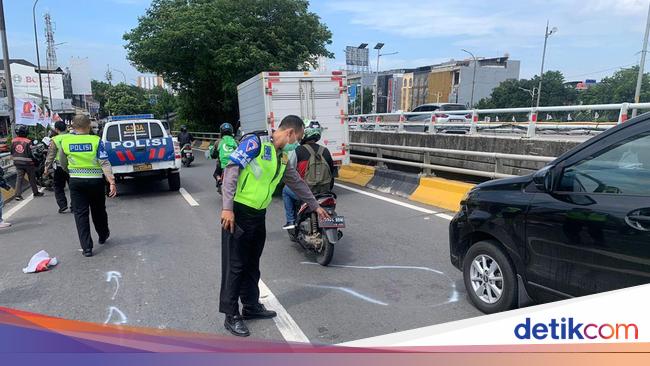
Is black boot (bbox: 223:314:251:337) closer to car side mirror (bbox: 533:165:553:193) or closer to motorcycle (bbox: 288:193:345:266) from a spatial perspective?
motorcycle (bbox: 288:193:345:266)

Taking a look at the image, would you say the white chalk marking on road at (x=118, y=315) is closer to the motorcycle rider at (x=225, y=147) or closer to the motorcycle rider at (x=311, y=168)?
the motorcycle rider at (x=311, y=168)

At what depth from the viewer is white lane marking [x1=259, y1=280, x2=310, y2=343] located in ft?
12.3

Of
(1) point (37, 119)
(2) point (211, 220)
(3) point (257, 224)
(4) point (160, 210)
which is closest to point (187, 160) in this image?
(1) point (37, 119)

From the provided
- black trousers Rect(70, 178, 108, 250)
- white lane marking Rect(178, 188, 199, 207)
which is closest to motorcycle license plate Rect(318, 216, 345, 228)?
black trousers Rect(70, 178, 108, 250)

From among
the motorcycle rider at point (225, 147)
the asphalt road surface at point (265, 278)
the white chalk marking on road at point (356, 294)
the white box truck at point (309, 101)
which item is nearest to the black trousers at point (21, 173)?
the asphalt road surface at point (265, 278)

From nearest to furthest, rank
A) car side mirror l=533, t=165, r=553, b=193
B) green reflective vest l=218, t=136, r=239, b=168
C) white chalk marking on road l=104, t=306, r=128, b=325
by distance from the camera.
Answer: car side mirror l=533, t=165, r=553, b=193, white chalk marking on road l=104, t=306, r=128, b=325, green reflective vest l=218, t=136, r=239, b=168

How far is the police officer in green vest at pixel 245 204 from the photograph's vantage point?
370 cm

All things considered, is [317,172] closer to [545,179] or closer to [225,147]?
[545,179]

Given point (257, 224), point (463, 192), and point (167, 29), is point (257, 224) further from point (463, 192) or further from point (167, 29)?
point (167, 29)

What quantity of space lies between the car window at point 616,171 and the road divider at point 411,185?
5067 millimetres

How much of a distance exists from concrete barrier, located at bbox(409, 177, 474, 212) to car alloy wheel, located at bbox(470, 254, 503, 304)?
13.8 feet

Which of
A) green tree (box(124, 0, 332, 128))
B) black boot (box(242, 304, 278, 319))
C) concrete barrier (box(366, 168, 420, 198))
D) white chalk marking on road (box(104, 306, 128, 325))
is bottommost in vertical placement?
white chalk marking on road (box(104, 306, 128, 325))

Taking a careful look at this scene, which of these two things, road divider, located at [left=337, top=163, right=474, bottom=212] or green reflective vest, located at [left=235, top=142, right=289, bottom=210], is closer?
green reflective vest, located at [left=235, top=142, right=289, bottom=210]

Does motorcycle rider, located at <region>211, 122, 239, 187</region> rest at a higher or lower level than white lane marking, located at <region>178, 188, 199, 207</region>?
higher
